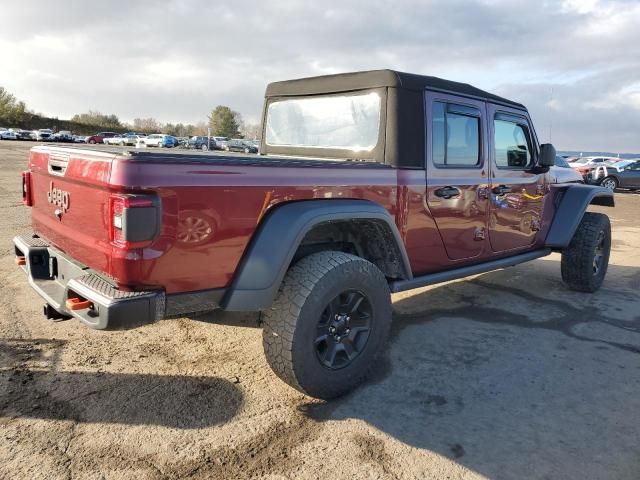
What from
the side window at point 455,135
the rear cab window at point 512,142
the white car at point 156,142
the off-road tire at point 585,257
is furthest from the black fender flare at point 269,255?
the off-road tire at point 585,257

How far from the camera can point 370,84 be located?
354 centimetres

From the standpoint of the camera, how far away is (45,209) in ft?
10.4

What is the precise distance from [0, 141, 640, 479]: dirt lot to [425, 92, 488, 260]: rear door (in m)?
0.85

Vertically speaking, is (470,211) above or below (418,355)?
above

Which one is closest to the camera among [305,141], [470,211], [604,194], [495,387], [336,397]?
[336,397]

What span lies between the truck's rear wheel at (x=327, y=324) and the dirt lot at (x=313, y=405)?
19 cm

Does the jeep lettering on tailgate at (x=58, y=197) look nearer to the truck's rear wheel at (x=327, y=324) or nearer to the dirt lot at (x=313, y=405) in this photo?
the dirt lot at (x=313, y=405)

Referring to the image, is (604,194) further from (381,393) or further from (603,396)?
(381,393)

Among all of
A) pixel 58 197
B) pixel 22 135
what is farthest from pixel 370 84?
pixel 22 135

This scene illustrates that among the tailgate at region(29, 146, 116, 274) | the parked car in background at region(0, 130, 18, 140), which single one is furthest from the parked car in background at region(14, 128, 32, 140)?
the tailgate at region(29, 146, 116, 274)

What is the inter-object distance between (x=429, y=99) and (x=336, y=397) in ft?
7.12

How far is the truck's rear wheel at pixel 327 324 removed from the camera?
2729 millimetres

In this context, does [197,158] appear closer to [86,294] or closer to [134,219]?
[134,219]

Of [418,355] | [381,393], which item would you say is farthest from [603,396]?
[381,393]
